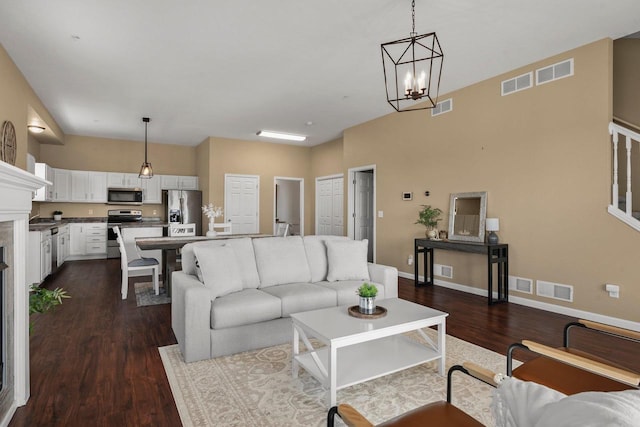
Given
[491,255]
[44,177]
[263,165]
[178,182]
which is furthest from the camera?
[178,182]

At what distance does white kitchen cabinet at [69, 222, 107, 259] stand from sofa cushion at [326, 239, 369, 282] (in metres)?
6.76

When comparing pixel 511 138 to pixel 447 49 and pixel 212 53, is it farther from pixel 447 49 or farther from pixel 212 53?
pixel 212 53

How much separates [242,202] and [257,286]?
214 inches

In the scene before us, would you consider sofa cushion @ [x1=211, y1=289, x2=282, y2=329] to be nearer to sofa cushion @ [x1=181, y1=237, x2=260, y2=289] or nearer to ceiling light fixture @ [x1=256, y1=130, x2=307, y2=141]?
sofa cushion @ [x1=181, y1=237, x2=260, y2=289]

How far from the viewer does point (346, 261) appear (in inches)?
151

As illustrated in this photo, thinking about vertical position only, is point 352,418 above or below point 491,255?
below

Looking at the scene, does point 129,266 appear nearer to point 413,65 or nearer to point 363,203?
point 413,65

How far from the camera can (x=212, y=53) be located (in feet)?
13.3

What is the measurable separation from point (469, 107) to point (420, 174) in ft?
4.14

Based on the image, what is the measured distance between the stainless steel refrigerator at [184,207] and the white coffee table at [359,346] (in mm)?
6796

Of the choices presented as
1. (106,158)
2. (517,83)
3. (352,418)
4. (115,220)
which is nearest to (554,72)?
(517,83)

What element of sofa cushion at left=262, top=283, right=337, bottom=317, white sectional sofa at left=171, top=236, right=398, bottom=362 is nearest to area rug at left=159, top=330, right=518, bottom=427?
white sectional sofa at left=171, top=236, right=398, bottom=362

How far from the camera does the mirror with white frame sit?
487cm

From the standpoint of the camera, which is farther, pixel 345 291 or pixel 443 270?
pixel 443 270
